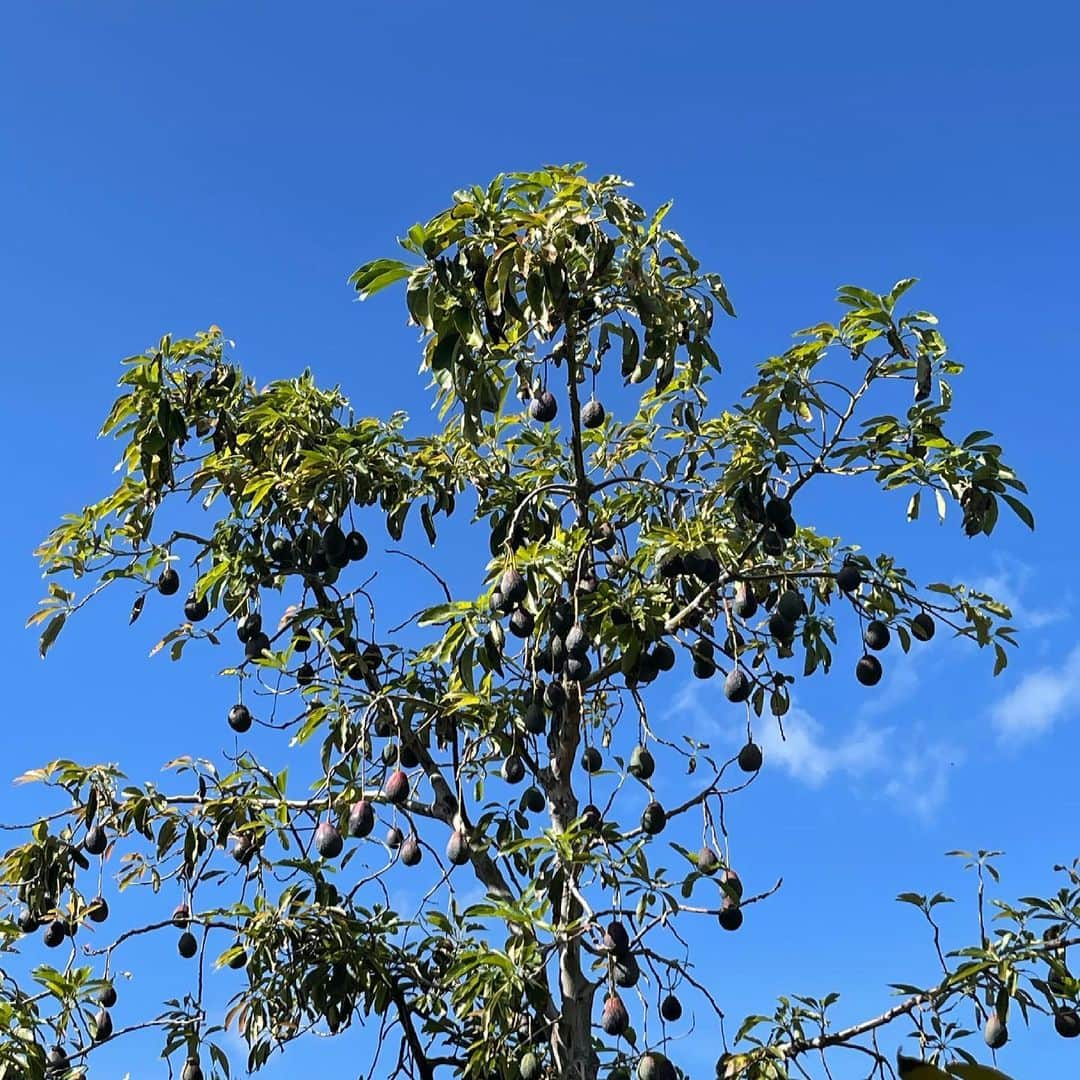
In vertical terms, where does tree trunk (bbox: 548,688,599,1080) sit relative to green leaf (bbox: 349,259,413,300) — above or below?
below

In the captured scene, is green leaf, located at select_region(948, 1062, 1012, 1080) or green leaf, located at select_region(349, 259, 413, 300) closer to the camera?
green leaf, located at select_region(948, 1062, 1012, 1080)

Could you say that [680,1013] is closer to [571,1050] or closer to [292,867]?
[571,1050]

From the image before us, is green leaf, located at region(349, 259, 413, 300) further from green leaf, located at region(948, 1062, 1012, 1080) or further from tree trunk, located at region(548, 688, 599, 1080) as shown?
green leaf, located at region(948, 1062, 1012, 1080)

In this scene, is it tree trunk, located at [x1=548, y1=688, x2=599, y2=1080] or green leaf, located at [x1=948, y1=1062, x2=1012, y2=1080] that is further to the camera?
tree trunk, located at [x1=548, y1=688, x2=599, y2=1080]

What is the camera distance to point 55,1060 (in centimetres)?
376

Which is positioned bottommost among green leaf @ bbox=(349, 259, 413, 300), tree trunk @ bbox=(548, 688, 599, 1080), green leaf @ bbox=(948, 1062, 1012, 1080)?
green leaf @ bbox=(948, 1062, 1012, 1080)

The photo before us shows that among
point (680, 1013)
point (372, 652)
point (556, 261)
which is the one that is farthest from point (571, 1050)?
point (556, 261)

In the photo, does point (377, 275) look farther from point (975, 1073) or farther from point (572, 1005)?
point (975, 1073)

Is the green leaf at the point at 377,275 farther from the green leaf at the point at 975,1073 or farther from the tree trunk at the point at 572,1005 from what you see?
the green leaf at the point at 975,1073

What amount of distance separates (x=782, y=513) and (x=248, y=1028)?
1.91 metres

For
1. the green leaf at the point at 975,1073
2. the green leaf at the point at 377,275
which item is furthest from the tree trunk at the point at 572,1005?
the green leaf at the point at 975,1073

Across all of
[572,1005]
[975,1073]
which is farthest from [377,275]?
[975,1073]

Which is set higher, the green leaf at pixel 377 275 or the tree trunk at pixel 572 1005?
the green leaf at pixel 377 275

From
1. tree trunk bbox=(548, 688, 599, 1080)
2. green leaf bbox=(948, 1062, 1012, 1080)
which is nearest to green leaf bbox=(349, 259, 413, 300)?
tree trunk bbox=(548, 688, 599, 1080)
